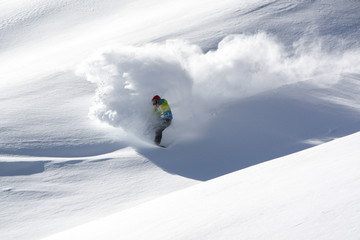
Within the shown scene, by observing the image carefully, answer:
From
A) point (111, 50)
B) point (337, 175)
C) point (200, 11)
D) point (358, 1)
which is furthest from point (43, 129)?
point (358, 1)

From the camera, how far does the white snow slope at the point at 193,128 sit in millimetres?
4246

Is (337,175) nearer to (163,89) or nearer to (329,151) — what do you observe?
(329,151)

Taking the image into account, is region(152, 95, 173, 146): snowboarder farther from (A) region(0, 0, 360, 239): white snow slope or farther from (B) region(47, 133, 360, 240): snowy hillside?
(B) region(47, 133, 360, 240): snowy hillside

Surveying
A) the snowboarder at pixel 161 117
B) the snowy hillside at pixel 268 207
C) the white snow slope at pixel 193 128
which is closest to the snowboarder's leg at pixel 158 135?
the snowboarder at pixel 161 117

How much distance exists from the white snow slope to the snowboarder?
11.8 inches

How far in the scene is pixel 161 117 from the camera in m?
11.0

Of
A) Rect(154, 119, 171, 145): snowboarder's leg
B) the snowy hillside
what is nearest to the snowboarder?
Rect(154, 119, 171, 145): snowboarder's leg

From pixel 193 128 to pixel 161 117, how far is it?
1026mm

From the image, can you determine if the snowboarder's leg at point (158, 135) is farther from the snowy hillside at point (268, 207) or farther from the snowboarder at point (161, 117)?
the snowy hillside at point (268, 207)

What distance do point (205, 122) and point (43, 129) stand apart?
13.3ft

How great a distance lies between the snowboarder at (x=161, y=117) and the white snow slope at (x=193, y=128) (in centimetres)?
30

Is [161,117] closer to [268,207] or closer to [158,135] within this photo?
[158,135]

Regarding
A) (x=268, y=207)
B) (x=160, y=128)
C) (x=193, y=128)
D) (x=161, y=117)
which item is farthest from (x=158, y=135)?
(x=268, y=207)

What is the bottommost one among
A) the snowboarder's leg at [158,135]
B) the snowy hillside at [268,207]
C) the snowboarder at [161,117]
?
the snowboarder's leg at [158,135]
